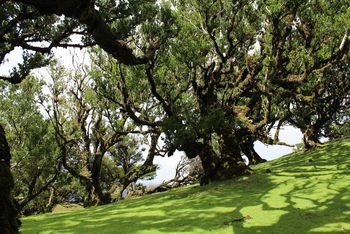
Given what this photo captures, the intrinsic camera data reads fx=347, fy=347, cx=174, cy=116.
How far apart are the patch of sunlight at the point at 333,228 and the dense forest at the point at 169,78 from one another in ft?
17.3

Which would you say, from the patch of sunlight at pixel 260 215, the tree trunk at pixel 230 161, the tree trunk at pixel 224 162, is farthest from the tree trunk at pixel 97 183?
the patch of sunlight at pixel 260 215

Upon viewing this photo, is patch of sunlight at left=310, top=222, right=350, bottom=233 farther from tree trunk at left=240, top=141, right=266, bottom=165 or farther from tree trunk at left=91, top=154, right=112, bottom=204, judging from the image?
tree trunk at left=240, top=141, right=266, bottom=165

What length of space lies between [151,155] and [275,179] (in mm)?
12172

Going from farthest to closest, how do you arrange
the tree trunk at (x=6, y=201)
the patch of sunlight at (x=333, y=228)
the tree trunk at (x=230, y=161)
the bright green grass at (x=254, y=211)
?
the tree trunk at (x=230, y=161) < the bright green grass at (x=254, y=211) < the patch of sunlight at (x=333, y=228) < the tree trunk at (x=6, y=201)

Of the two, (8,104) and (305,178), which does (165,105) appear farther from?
(8,104)

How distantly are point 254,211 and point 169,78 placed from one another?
11.0m

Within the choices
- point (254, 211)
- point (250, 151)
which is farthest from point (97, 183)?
point (254, 211)

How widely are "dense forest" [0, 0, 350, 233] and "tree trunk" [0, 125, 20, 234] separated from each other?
0.02 m

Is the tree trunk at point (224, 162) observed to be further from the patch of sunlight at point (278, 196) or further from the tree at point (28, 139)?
the tree at point (28, 139)

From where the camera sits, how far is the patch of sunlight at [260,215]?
857cm

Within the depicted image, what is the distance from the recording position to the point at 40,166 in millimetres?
24719

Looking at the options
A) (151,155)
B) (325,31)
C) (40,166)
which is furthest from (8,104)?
(325,31)

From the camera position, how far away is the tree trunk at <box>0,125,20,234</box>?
6.02m

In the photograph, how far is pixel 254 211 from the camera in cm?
989
